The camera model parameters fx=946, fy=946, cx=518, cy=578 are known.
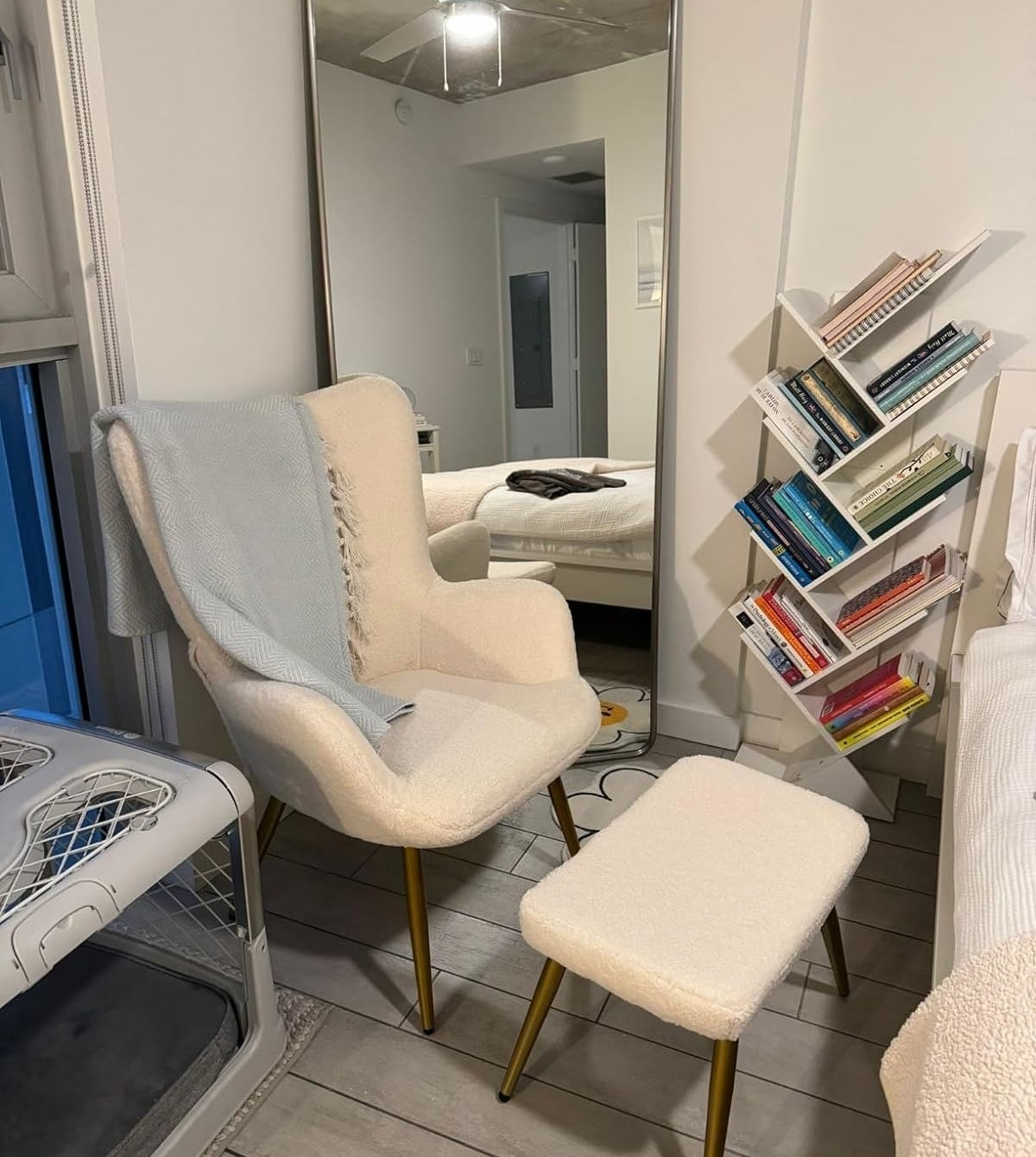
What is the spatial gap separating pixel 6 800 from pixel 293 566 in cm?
67

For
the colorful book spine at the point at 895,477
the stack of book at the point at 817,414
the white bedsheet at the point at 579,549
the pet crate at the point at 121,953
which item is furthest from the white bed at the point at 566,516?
the pet crate at the point at 121,953

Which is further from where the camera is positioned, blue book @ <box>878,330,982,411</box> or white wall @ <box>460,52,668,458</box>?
white wall @ <box>460,52,668,458</box>

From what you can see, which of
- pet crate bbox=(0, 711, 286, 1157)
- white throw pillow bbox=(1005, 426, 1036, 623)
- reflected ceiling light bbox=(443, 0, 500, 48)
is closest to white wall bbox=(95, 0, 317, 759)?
reflected ceiling light bbox=(443, 0, 500, 48)

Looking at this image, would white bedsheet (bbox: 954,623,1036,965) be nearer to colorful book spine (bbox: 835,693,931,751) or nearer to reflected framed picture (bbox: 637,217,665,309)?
colorful book spine (bbox: 835,693,931,751)

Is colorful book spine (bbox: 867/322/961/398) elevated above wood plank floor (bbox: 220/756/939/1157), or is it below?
above

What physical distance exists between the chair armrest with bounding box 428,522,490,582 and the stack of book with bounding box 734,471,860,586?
25.5 inches

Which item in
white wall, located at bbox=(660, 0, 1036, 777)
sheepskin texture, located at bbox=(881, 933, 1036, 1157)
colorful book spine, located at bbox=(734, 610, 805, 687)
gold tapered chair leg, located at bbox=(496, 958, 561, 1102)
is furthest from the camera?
colorful book spine, located at bbox=(734, 610, 805, 687)

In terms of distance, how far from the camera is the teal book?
1.94 metres

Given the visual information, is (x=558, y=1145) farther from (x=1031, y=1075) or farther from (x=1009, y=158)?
(x=1009, y=158)

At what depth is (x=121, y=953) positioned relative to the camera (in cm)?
164

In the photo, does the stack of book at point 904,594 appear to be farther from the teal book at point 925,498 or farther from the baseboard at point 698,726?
the baseboard at point 698,726

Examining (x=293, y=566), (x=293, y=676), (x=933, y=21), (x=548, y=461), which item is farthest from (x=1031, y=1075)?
(x=933, y=21)

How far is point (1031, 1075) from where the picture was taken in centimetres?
82

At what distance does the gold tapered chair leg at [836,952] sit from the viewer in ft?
5.24
